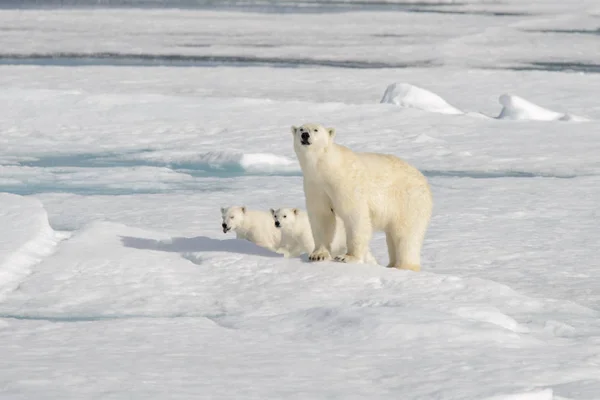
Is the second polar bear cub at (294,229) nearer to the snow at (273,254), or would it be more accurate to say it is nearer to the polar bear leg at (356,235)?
the snow at (273,254)

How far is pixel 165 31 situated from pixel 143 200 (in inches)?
632

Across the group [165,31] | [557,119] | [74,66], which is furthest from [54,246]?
[165,31]

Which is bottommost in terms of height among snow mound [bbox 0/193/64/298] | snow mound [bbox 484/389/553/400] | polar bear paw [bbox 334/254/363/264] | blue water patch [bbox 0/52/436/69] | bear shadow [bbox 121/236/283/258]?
blue water patch [bbox 0/52/436/69]

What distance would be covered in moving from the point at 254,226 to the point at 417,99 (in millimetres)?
6053

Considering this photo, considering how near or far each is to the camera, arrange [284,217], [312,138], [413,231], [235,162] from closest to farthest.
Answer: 1. [312,138]
2. [413,231]
3. [284,217]
4. [235,162]

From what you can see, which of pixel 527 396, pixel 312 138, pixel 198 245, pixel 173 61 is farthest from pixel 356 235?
pixel 173 61

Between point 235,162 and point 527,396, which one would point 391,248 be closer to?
point 527,396

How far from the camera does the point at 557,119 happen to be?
34.4ft

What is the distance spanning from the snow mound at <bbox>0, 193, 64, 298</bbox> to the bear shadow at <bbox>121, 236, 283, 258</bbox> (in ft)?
1.24

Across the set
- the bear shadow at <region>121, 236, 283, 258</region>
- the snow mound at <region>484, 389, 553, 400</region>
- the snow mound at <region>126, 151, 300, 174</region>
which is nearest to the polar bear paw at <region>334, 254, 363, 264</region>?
the bear shadow at <region>121, 236, 283, 258</region>

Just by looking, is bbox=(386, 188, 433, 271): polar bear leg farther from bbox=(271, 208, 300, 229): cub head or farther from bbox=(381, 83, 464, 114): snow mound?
bbox=(381, 83, 464, 114): snow mound

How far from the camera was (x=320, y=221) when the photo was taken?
4625mm

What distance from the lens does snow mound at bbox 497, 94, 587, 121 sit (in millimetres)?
10375

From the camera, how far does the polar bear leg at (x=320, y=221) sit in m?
4.56
